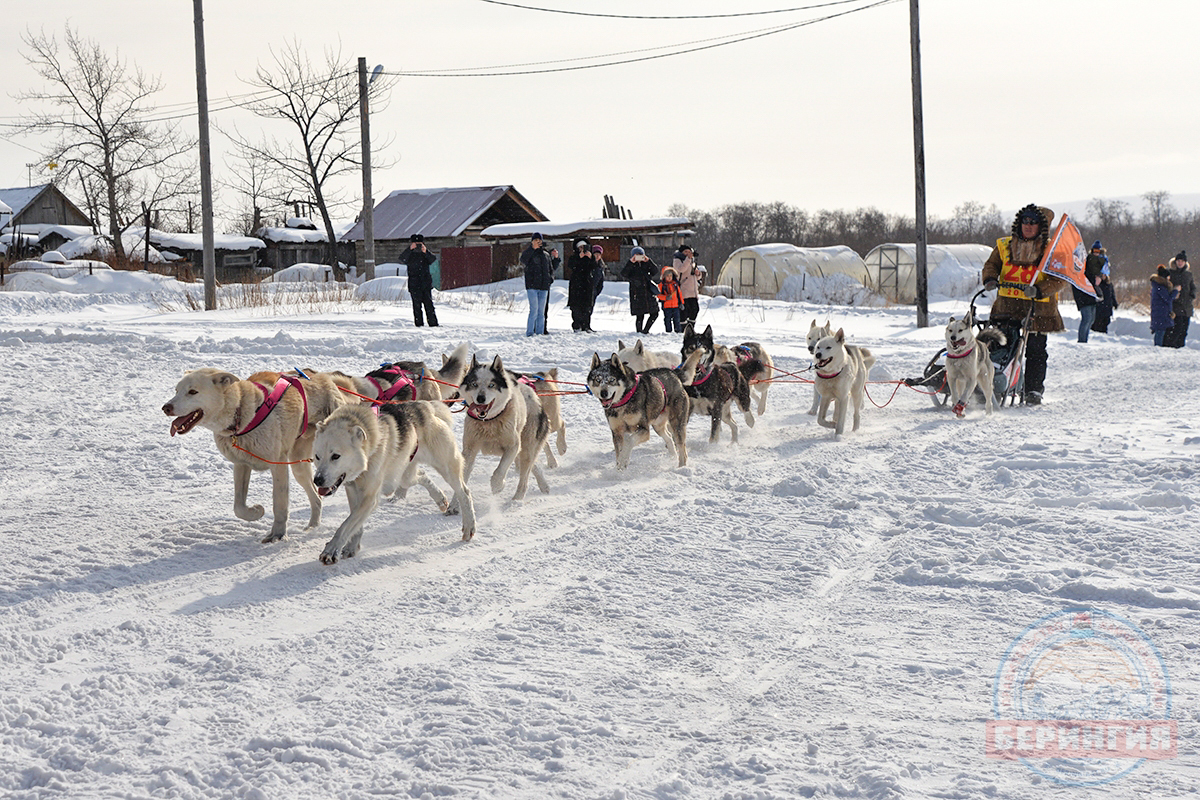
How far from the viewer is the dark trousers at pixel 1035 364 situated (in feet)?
31.8

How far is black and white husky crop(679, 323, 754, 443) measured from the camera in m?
7.53

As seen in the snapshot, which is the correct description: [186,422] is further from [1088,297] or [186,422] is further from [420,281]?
[1088,297]

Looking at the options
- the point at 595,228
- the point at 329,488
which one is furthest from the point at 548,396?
the point at 595,228

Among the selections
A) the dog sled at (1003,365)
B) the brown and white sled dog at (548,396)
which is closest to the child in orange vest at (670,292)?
the dog sled at (1003,365)

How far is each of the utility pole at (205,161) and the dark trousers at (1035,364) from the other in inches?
486

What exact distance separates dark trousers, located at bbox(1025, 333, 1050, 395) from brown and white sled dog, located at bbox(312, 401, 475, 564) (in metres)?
6.82

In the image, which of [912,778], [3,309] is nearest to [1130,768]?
[912,778]

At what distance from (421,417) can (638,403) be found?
214cm

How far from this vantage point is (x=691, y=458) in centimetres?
707

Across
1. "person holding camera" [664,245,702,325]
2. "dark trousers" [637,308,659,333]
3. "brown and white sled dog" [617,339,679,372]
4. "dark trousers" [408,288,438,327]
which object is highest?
"person holding camera" [664,245,702,325]

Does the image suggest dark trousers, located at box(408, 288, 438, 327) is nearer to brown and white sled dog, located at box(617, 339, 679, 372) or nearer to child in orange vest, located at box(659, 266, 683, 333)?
child in orange vest, located at box(659, 266, 683, 333)

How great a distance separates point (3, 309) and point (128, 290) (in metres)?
6.07

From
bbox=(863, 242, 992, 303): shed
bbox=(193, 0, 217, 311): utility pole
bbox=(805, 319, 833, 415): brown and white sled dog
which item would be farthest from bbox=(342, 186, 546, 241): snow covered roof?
bbox=(805, 319, 833, 415): brown and white sled dog

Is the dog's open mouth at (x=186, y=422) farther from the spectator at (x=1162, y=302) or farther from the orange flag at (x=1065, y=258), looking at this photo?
A: the spectator at (x=1162, y=302)
